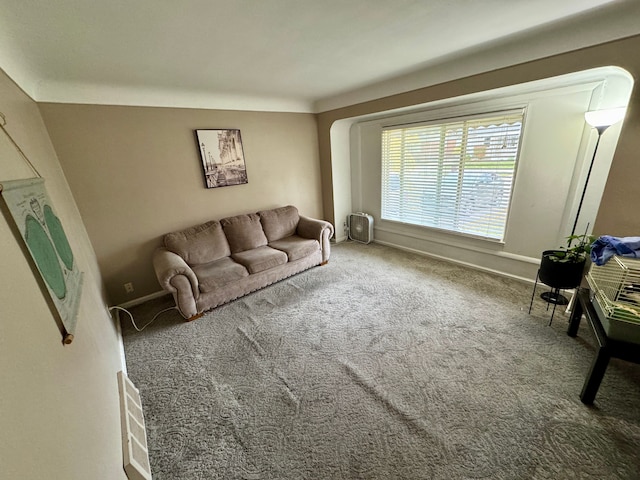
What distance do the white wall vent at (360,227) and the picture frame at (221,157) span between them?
2080 millimetres

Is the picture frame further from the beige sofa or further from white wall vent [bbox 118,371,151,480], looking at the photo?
white wall vent [bbox 118,371,151,480]

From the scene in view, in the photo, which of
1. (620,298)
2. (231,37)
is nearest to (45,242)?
(231,37)

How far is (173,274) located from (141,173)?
1.32 m

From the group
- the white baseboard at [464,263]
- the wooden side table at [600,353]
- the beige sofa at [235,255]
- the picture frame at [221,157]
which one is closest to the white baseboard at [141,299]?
the beige sofa at [235,255]

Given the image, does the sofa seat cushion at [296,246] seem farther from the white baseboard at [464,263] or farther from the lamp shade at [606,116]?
the lamp shade at [606,116]

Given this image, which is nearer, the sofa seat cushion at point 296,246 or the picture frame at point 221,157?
the picture frame at point 221,157

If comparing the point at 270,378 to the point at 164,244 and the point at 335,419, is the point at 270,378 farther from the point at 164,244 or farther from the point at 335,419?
the point at 164,244

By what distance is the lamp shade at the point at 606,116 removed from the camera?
74.1 inches

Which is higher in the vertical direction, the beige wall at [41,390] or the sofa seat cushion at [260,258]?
the beige wall at [41,390]

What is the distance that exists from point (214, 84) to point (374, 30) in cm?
185

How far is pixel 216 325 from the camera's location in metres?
2.56

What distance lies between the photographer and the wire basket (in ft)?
4.56

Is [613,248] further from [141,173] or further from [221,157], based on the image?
[141,173]

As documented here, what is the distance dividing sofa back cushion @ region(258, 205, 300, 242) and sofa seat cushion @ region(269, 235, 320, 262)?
0.42 ft
